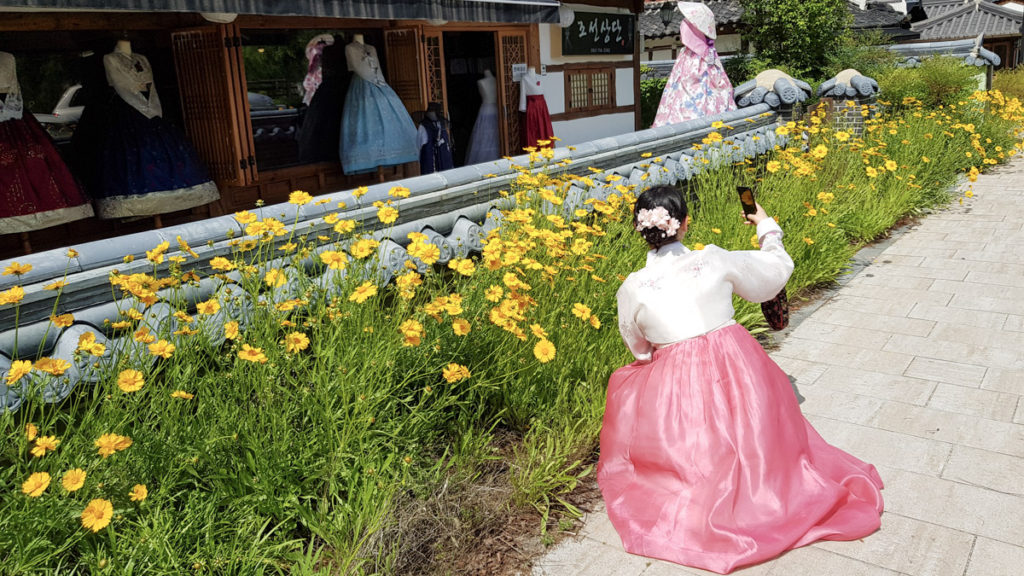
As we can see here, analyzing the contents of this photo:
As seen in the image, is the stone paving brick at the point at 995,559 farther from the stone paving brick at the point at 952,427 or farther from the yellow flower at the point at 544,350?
the yellow flower at the point at 544,350

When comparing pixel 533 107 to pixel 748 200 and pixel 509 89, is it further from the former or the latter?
pixel 748 200

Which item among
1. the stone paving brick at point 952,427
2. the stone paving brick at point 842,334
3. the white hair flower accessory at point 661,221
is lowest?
the stone paving brick at point 842,334

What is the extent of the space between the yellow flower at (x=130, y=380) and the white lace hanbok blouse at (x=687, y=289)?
1661 mm

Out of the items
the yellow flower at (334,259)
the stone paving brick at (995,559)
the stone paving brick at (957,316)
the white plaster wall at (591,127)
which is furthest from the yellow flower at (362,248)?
the white plaster wall at (591,127)

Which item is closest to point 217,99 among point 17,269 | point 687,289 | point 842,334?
point 17,269

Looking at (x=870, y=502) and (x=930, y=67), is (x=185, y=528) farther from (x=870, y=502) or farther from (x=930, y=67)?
(x=930, y=67)

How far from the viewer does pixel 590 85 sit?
35.8ft

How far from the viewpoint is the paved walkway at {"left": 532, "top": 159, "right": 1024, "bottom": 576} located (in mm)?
2598

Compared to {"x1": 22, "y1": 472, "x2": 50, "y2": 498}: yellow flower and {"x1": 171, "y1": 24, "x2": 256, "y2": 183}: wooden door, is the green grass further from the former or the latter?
{"x1": 171, "y1": 24, "x2": 256, "y2": 183}: wooden door

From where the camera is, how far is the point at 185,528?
2.21 metres

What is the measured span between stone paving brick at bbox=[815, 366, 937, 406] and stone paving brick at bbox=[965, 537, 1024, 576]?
121 centimetres

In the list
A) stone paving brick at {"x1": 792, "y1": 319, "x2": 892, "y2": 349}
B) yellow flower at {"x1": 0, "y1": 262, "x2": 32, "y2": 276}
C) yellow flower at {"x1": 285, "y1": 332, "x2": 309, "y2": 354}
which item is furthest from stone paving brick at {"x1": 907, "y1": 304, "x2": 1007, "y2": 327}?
yellow flower at {"x1": 0, "y1": 262, "x2": 32, "y2": 276}

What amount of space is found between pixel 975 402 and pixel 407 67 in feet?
19.6

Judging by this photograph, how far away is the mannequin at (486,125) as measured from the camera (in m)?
9.53
